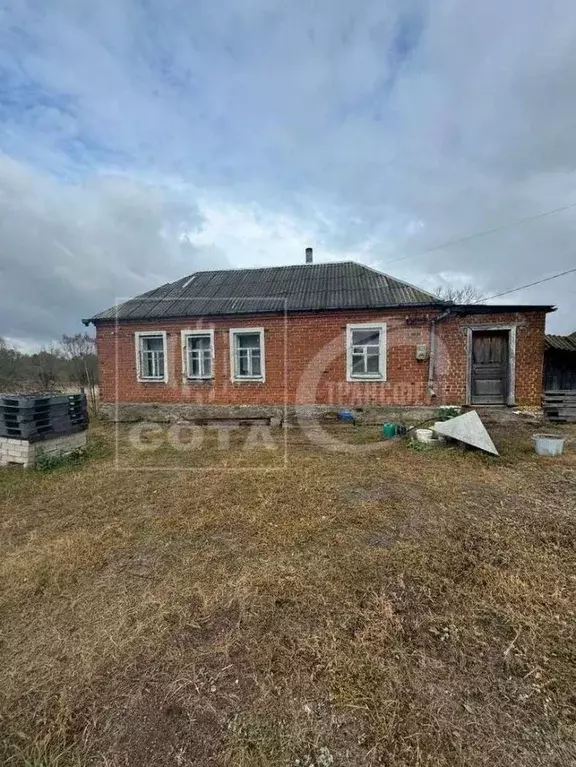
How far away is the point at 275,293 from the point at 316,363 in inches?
101

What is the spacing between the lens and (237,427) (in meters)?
9.30

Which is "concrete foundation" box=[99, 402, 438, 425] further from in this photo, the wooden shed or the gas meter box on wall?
the wooden shed

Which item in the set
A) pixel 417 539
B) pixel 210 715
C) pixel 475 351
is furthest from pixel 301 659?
pixel 475 351

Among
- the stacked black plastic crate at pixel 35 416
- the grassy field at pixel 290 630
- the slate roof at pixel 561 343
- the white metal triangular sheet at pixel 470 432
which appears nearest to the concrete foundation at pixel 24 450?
the stacked black plastic crate at pixel 35 416

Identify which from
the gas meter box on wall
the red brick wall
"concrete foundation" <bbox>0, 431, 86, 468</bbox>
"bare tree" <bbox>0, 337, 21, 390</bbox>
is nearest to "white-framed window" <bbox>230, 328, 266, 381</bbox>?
the red brick wall

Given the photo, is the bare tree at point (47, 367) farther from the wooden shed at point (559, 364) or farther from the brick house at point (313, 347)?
the wooden shed at point (559, 364)

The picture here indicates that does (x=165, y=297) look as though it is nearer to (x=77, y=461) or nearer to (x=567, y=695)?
(x=77, y=461)

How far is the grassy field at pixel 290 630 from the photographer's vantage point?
1.54m

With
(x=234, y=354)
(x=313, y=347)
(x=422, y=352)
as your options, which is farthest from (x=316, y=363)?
(x=422, y=352)

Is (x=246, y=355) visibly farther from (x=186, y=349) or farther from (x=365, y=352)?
(x=365, y=352)

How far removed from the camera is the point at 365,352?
922 centimetres

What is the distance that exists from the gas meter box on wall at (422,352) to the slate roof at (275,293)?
108 cm

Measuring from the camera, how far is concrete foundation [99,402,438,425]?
900 cm

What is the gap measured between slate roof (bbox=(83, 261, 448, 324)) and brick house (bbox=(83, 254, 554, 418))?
0.04 m
